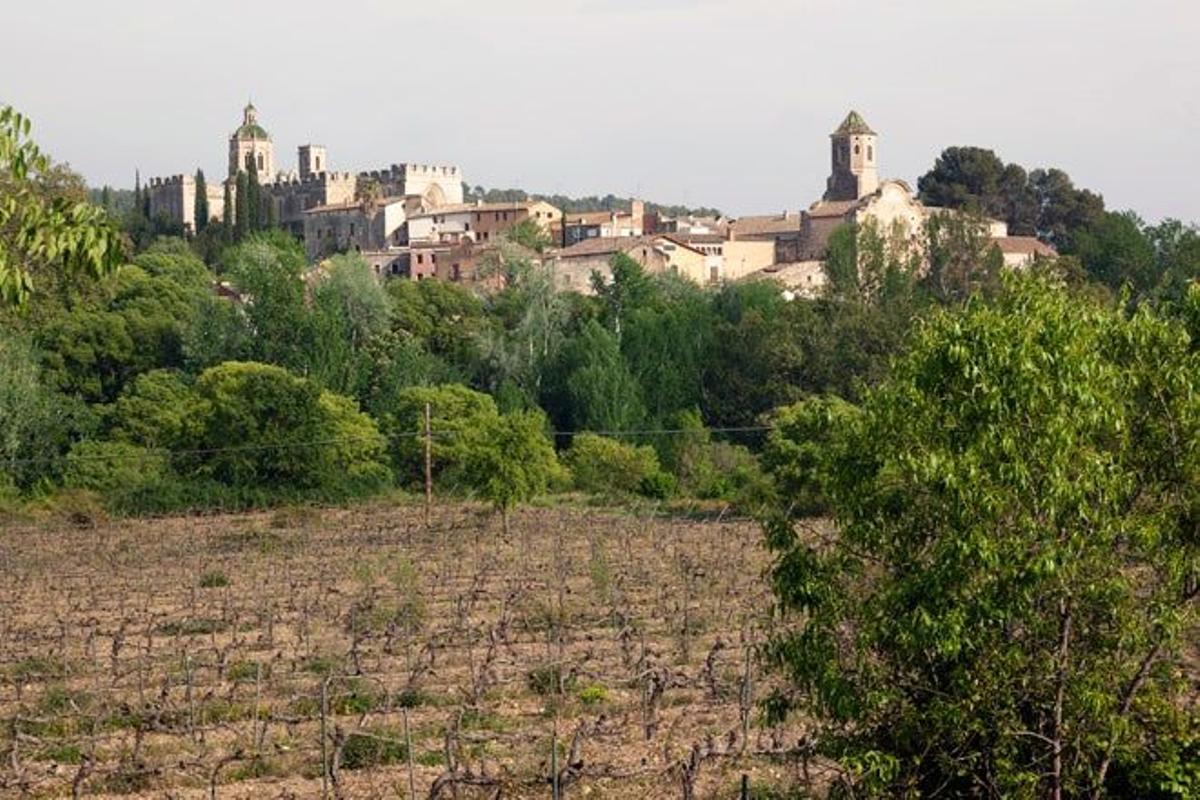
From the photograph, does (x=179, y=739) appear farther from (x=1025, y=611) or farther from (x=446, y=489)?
(x=446, y=489)

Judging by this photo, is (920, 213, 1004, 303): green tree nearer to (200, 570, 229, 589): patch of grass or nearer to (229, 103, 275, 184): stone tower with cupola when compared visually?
(200, 570, 229, 589): patch of grass

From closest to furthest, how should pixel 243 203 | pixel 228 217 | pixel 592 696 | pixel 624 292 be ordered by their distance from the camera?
pixel 592 696 < pixel 624 292 < pixel 243 203 < pixel 228 217

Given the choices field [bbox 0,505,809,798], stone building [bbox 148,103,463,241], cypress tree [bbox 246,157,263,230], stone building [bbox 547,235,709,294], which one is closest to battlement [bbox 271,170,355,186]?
stone building [bbox 148,103,463,241]

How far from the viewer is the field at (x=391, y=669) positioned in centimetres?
1419

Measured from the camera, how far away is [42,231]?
22.4 feet

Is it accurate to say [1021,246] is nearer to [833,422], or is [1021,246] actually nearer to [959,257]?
[959,257]

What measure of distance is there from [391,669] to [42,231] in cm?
1239

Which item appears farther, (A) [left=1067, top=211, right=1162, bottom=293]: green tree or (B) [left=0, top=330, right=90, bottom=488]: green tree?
(A) [left=1067, top=211, right=1162, bottom=293]: green tree

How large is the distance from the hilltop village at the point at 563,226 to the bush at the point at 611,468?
21365 mm

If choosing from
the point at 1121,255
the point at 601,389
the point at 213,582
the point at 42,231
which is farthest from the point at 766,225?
the point at 42,231

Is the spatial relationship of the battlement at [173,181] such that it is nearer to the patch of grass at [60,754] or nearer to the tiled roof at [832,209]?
the tiled roof at [832,209]

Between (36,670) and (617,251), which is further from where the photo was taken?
(617,251)

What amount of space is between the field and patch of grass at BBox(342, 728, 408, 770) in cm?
2

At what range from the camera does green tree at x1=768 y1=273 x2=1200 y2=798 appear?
10.6 meters
